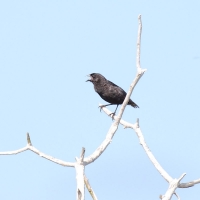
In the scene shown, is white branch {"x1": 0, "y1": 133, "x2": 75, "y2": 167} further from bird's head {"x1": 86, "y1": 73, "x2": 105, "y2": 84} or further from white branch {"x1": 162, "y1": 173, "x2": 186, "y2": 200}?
bird's head {"x1": 86, "y1": 73, "x2": 105, "y2": 84}

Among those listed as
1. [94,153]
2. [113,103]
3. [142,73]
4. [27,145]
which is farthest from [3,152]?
[113,103]

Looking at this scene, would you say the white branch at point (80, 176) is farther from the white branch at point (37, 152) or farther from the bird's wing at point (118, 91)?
the bird's wing at point (118, 91)

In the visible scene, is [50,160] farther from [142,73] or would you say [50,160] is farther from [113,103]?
[113,103]

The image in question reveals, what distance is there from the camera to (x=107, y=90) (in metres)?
19.0

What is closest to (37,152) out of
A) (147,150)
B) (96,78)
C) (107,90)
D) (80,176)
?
(80,176)

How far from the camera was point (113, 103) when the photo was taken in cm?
1914

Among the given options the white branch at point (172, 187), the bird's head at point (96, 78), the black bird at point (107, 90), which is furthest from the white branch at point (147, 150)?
the bird's head at point (96, 78)

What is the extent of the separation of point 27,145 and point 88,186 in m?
1.03

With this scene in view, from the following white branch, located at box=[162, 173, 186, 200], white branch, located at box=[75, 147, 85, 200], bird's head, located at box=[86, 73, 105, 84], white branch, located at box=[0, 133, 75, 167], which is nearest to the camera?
white branch, located at box=[75, 147, 85, 200]

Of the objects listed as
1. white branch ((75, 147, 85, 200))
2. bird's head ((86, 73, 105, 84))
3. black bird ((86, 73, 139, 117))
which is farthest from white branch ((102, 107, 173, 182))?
bird's head ((86, 73, 105, 84))

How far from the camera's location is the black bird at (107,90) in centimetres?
1895

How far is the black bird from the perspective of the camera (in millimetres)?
18953

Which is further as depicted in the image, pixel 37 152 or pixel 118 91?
pixel 118 91

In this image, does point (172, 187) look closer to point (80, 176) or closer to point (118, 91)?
point (80, 176)
